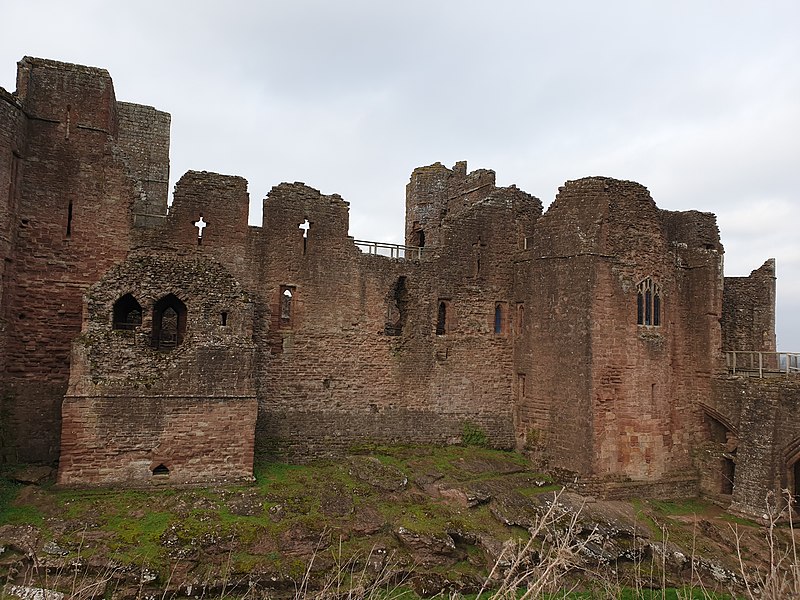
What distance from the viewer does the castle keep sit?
12914 mm

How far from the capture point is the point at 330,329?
16.2 m

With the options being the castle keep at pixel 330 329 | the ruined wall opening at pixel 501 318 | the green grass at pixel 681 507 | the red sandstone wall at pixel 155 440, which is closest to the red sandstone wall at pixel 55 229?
the castle keep at pixel 330 329

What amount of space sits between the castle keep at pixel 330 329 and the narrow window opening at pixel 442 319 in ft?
0.15

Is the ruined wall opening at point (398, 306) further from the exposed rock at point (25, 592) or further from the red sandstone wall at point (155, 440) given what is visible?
the exposed rock at point (25, 592)

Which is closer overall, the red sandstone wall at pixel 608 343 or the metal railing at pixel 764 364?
the red sandstone wall at pixel 608 343

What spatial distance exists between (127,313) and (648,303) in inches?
566

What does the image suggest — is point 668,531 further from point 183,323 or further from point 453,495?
point 183,323

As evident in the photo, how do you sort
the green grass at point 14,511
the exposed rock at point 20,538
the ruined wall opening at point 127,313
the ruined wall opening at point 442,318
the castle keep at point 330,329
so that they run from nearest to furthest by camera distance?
1. the exposed rock at point 20,538
2. the green grass at point 14,511
3. the castle keep at point 330,329
4. the ruined wall opening at point 127,313
5. the ruined wall opening at point 442,318

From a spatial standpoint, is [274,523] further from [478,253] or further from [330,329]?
[478,253]

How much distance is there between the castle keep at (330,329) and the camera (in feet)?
42.4

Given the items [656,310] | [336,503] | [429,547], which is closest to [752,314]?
[656,310]

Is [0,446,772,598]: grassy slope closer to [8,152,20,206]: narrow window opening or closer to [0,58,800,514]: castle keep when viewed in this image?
[0,58,800,514]: castle keep

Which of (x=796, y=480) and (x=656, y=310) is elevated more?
(x=656, y=310)

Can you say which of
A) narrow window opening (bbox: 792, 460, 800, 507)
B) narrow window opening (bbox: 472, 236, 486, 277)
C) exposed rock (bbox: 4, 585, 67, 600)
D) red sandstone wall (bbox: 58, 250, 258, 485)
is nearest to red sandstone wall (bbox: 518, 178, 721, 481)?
narrow window opening (bbox: 472, 236, 486, 277)
